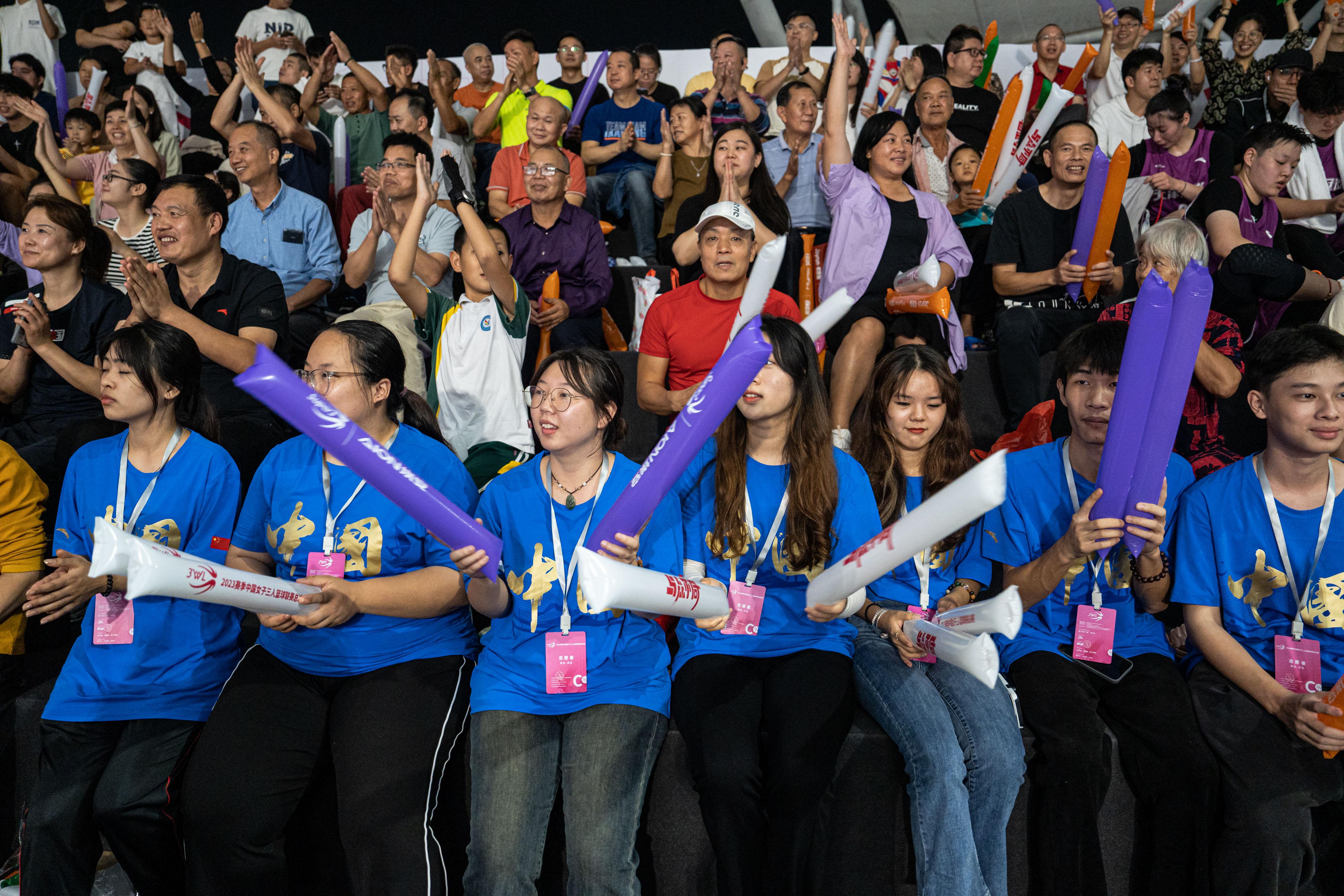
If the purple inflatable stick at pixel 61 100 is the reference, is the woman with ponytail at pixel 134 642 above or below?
below

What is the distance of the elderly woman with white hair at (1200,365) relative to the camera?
2.76 m

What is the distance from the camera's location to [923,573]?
2.23 metres

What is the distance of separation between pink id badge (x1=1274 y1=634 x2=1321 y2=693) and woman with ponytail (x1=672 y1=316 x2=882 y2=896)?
3.03 feet

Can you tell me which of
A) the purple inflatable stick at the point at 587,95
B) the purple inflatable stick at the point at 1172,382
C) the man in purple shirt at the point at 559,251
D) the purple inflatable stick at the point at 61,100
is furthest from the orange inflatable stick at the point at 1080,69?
the purple inflatable stick at the point at 61,100

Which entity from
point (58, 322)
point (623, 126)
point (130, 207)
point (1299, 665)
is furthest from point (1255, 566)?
point (623, 126)

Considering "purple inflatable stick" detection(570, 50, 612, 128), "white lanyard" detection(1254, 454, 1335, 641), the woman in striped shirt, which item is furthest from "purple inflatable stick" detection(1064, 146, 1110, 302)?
the woman in striped shirt

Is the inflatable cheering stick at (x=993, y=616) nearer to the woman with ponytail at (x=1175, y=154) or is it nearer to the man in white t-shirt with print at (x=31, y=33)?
the woman with ponytail at (x=1175, y=154)

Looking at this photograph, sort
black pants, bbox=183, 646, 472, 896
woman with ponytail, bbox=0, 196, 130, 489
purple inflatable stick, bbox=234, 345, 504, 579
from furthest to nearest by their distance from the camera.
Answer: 1. woman with ponytail, bbox=0, 196, 130, 489
2. black pants, bbox=183, 646, 472, 896
3. purple inflatable stick, bbox=234, 345, 504, 579

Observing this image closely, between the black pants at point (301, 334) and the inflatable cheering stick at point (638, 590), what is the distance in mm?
2462

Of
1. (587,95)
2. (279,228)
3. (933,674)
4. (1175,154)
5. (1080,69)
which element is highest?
(1080,69)

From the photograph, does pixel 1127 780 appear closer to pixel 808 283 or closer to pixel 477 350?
pixel 477 350

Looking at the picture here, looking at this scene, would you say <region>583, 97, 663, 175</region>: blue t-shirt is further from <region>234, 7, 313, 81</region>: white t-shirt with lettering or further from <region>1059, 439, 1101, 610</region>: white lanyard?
<region>1059, 439, 1101, 610</region>: white lanyard

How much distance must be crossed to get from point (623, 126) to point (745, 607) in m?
4.32

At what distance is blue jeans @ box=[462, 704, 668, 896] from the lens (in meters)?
1.78
